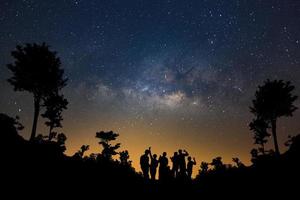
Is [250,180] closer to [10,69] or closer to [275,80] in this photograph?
[275,80]

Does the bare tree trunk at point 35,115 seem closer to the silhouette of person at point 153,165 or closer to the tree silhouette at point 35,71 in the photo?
the tree silhouette at point 35,71

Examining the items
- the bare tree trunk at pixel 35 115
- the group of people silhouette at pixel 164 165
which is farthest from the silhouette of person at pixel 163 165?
the bare tree trunk at pixel 35 115

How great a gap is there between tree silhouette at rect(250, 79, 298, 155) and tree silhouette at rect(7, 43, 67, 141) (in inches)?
1046

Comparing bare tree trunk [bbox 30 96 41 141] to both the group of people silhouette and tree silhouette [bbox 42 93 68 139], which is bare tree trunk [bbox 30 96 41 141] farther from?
the group of people silhouette

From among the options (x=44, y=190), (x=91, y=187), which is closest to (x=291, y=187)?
(x=91, y=187)

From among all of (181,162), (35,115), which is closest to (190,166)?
(181,162)

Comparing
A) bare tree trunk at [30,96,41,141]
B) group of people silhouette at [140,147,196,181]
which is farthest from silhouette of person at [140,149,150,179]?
bare tree trunk at [30,96,41,141]

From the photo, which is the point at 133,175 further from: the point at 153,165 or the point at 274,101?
the point at 274,101

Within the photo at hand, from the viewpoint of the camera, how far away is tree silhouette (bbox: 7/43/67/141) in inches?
1171

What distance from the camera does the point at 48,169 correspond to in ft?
44.3

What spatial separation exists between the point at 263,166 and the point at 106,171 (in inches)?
372

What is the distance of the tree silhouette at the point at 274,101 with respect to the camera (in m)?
34.5

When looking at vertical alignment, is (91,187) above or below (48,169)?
below

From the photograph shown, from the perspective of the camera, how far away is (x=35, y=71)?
1187 inches
